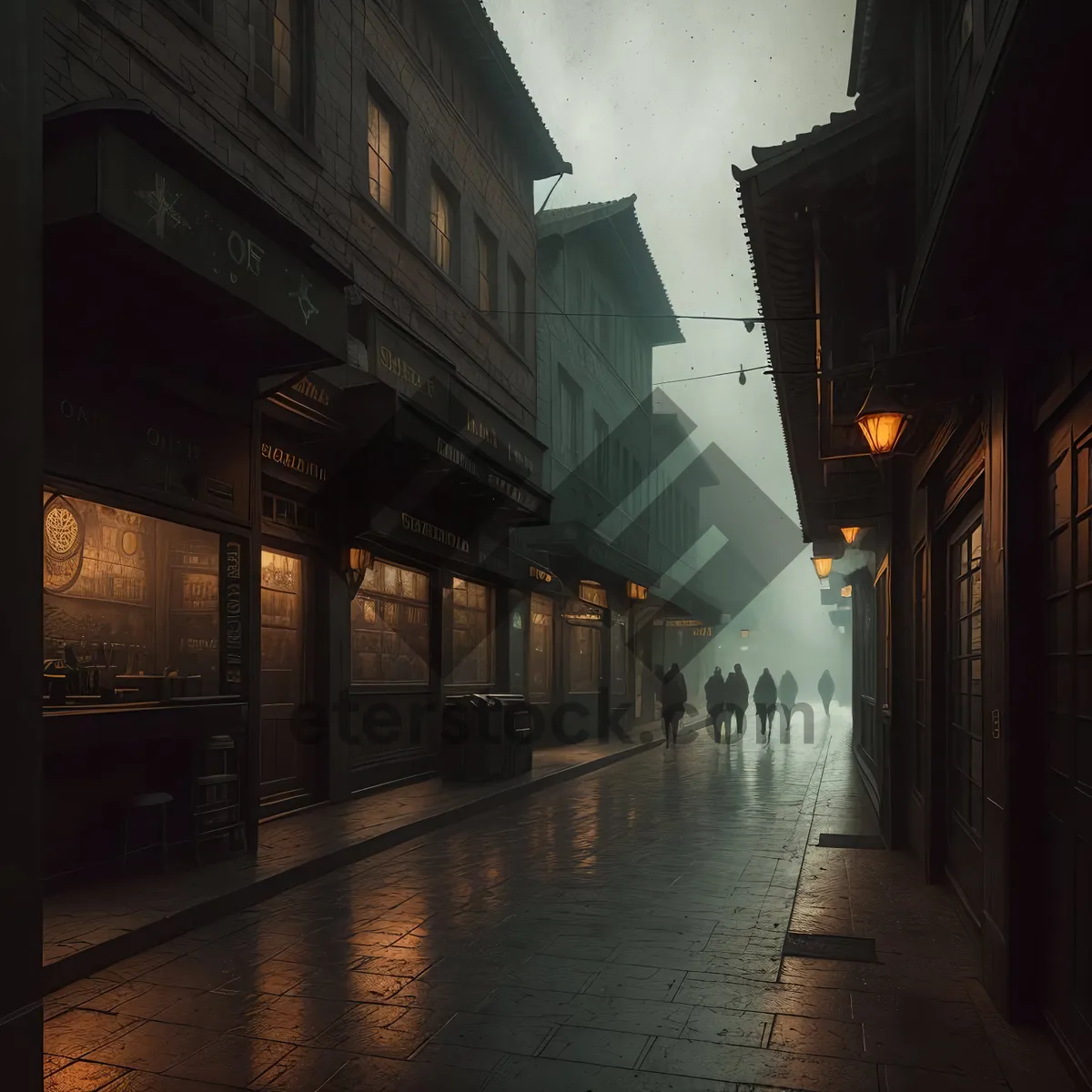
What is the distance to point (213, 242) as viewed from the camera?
7488mm

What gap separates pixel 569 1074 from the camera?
4.54m

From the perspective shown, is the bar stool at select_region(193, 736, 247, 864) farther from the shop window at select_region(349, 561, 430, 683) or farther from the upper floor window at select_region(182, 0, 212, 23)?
the upper floor window at select_region(182, 0, 212, 23)

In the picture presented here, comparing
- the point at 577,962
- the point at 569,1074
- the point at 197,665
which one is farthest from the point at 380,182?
the point at 569,1074

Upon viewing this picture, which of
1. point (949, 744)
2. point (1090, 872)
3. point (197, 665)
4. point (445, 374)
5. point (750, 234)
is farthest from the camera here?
point (445, 374)

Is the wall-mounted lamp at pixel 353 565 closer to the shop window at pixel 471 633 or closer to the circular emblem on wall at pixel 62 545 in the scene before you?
the shop window at pixel 471 633

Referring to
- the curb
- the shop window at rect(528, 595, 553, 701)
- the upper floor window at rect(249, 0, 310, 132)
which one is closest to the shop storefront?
the curb

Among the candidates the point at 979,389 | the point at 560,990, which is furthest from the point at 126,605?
the point at 979,389

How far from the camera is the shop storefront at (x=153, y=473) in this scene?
22.9 feet

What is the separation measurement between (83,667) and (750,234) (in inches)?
231

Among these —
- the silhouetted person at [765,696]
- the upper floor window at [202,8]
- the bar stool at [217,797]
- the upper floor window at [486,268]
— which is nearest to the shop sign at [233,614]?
the bar stool at [217,797]

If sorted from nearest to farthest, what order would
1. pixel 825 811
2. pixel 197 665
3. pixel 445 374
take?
pixel 197 665 → pixel 825 811 → pixel 445 374

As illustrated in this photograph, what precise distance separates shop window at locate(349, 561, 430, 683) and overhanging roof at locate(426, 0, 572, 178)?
8199 mm

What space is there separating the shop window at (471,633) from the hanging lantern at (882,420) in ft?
33.5

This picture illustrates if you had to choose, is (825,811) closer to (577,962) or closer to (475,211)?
(577,962)
